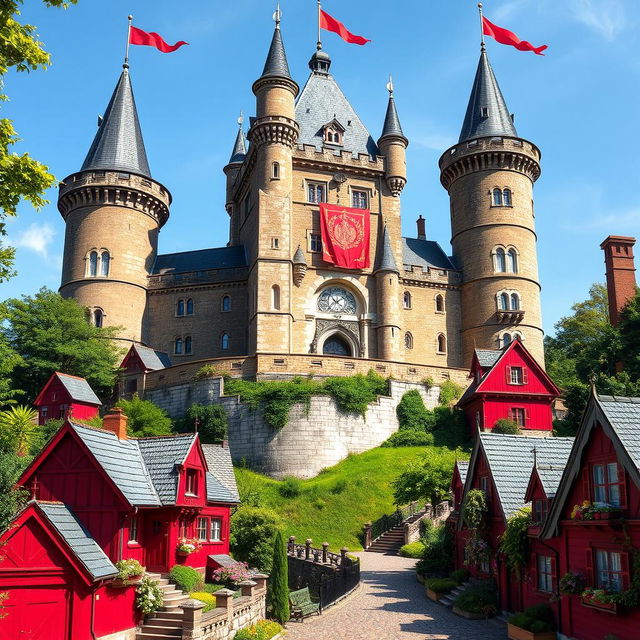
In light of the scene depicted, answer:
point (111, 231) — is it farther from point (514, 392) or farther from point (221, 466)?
point (514, 392)

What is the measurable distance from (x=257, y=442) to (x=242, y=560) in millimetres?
14631

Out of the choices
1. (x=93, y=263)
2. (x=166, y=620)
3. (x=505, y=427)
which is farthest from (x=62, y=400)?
(x=166, y=620)

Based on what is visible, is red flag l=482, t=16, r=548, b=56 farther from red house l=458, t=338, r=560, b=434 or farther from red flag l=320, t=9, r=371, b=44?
red house l=458, t=338, r=560, b=434

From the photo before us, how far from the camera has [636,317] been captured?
48.2 meters

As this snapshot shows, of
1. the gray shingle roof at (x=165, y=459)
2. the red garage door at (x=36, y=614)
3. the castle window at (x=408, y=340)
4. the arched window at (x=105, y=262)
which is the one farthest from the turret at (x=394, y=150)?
the red garage door at (x=36, y=614)

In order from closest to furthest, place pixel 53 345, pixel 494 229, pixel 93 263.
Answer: pixel 53 345 → pixel 93 263 → pixel 494 229

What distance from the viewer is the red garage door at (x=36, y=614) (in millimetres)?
17516

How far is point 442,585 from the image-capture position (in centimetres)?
2550

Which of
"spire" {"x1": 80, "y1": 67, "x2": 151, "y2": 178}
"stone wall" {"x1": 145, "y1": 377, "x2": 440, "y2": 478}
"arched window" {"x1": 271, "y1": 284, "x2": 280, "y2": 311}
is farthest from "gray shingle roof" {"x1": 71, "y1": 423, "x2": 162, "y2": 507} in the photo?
"spire" {"x1": 80, "y1": 67, "x2": 151, "y2": 178}

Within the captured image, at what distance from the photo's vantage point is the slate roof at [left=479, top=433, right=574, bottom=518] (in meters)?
23.3

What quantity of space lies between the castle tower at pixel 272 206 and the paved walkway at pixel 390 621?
2598cm

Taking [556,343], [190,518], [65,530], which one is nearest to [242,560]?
[190,518]

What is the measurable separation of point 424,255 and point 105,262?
26.2 meters

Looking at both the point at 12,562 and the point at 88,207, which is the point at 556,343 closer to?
the point at 88,207
